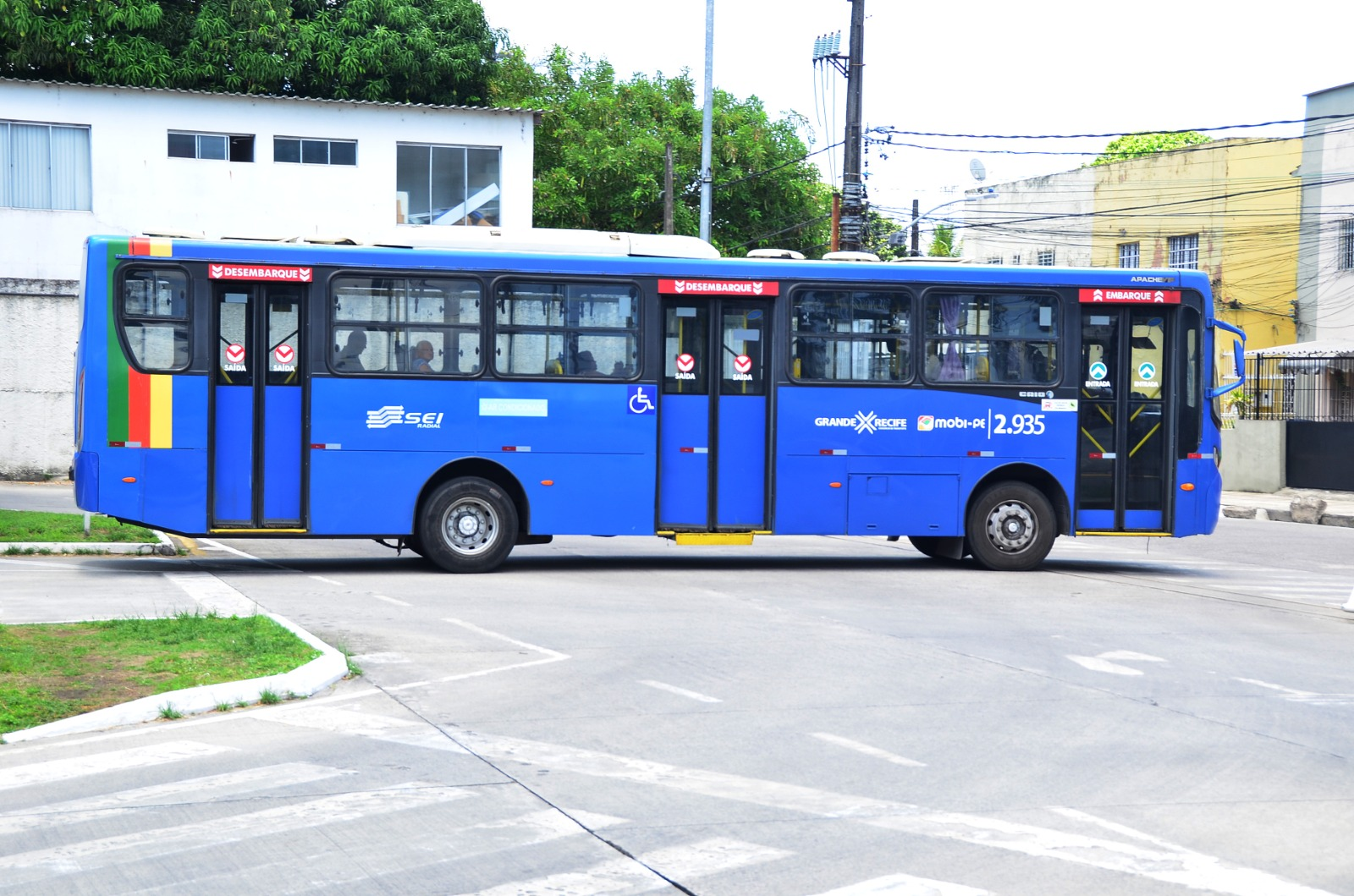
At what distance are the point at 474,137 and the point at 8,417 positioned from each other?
35.5ft

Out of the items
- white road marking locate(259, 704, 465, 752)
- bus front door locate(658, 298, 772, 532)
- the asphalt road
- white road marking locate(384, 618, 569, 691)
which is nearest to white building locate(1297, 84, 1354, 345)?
bus front door locate(658, 298, 772, 532)

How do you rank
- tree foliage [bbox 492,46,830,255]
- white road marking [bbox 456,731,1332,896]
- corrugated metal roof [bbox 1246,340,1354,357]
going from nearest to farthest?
white road marking [bbox 456,731,1332,896] < corrugated metal roof [bbox 1246,340,1354,357] < tree foliage [bbox 492,46,830,255]

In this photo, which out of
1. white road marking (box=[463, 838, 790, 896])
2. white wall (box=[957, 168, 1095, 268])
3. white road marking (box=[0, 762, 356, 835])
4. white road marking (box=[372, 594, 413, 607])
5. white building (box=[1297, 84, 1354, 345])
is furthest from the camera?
white wall (box=[957, 168, 1095, 268])

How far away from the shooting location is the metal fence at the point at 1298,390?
3222 centimetres

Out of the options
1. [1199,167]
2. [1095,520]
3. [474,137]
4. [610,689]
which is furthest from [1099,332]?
[1199,167]

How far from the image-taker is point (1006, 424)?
16.2 m

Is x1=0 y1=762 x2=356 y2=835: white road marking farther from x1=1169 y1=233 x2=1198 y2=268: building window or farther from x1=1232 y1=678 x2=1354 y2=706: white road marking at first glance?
x1=1169 y1=233 x2=1198 y2=268: building window

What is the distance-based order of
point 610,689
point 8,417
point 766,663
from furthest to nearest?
point 8,417, point 766,663, point 610,689

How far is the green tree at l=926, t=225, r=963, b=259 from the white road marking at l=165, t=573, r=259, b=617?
1931 inches

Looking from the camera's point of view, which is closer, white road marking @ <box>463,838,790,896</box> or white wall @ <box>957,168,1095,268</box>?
white road marking @ <box>463,838,790,896</box>

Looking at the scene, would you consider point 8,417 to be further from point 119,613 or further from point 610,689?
point 610,689

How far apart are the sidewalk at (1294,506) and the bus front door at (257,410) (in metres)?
19.4

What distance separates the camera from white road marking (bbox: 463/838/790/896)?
516 centimetres

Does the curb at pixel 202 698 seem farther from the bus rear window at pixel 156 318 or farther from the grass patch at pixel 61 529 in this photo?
the grass patch at pixel 61 529
